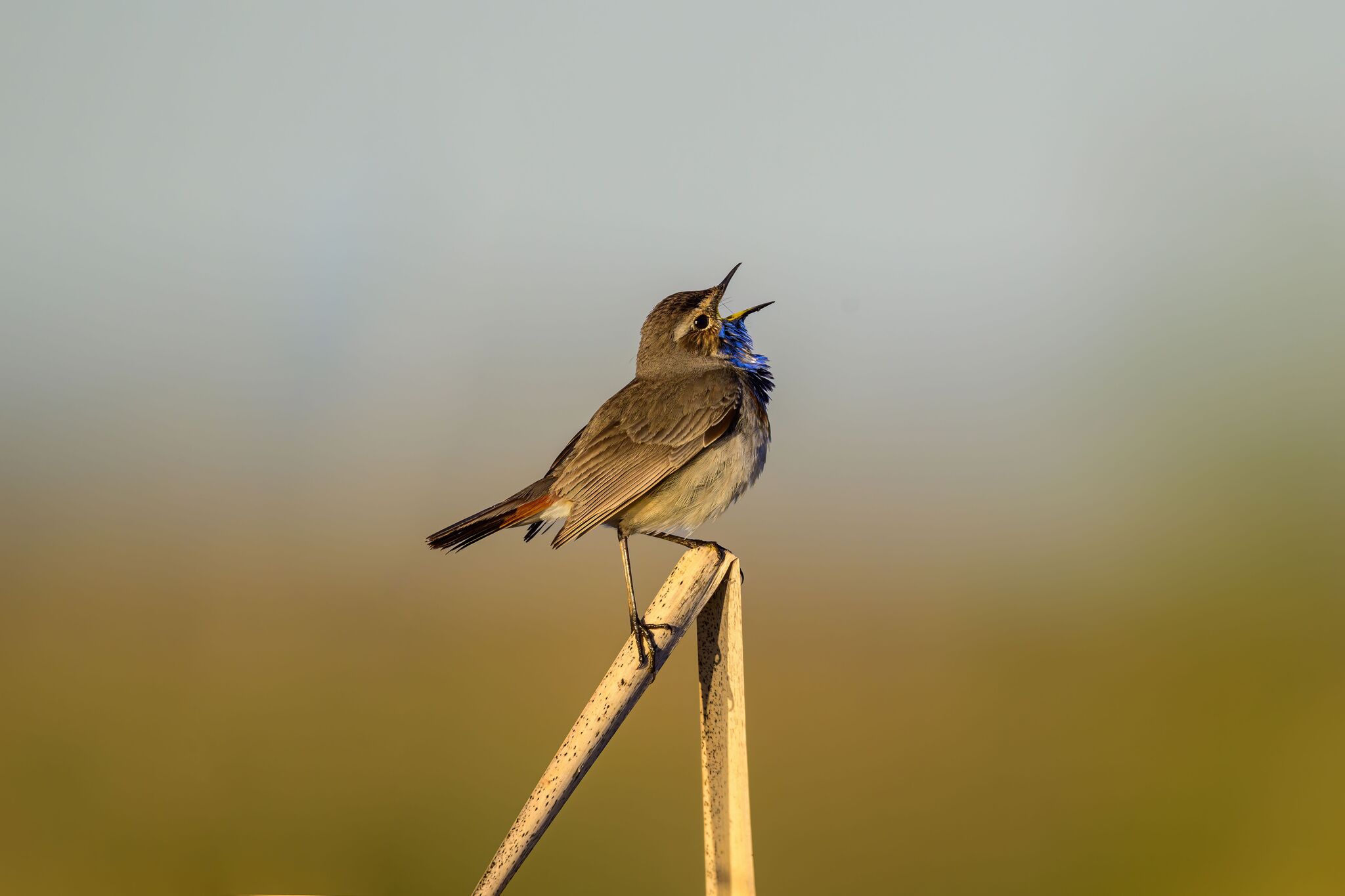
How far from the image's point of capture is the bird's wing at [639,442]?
15.4ft

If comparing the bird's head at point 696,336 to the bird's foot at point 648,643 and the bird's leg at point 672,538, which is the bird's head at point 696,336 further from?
the bird's foot at point 648,643

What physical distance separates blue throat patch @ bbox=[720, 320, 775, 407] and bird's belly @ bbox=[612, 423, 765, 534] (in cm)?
59

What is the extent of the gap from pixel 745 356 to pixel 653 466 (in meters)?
1.18

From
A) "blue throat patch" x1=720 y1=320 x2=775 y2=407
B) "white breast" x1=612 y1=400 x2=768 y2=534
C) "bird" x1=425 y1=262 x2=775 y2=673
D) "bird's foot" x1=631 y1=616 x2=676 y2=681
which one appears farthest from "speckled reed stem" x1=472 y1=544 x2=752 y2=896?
"blue throat patch" x1=720 y1=320 x2=775 y2=407

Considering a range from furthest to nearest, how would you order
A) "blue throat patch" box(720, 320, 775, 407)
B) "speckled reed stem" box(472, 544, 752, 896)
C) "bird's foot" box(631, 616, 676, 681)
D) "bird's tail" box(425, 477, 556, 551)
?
"blue throat patch" box(720, 320, 775, 407) < "bird's tail" box(425, 477, 556, 551) < "bird's foot" box(631, 616, 676, 681) < "speckled reed stem" box(472, 544, 752, 896)

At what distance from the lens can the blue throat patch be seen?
18.2 feet

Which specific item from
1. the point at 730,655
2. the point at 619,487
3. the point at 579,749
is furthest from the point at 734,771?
the point at 619,487

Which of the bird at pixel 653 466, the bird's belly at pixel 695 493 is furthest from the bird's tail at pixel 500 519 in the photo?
the bird's belly at pixel 695 493

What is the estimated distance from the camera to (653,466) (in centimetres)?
477

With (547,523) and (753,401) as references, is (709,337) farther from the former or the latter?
(547,523)

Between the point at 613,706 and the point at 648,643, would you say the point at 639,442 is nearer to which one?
the point at 648,643

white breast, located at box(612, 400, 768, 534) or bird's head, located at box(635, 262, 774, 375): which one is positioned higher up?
bird's head, located at box(635, 262, 774, 375)

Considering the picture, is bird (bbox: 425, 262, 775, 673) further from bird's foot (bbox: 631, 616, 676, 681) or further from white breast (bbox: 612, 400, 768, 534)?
bird's foot (bbox: 631, 616, 676, 681)

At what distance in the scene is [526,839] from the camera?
3020 millimetres
